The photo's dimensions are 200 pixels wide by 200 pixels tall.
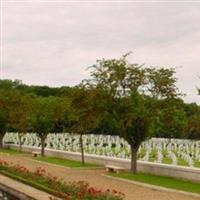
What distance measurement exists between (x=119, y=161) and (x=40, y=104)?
585 inches

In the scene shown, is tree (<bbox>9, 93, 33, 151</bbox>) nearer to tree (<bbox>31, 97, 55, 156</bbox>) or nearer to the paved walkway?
tree (<bbox>31, 97, 55, 156</bbox>)

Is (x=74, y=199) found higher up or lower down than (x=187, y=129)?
lower down

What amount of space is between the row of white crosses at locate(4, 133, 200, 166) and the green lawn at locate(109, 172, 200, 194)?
2064 millimetres

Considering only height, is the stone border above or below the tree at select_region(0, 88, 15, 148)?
below

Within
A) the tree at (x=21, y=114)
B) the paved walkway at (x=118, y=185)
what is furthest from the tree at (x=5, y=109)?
the paved walkway at (x=118, y=185)

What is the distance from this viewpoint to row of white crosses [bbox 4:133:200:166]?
3382 cm

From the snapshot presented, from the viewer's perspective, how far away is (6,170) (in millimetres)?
25156

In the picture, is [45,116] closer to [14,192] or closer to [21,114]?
[21,114]

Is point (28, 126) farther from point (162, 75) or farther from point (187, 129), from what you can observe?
point (187, 129)

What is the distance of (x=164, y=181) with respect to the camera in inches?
920

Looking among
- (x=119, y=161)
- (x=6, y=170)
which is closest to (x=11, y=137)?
(x=119, y=161)

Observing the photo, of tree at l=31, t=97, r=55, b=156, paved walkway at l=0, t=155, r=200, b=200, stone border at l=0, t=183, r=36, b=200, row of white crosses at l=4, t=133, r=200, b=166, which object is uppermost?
tree at l=31, t=97, r=55, b=156

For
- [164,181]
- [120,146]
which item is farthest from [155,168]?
[120,146]

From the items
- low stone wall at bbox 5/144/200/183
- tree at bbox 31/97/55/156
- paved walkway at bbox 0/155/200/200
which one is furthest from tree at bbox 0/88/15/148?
paved walkway at bbox 0/155/200/200
